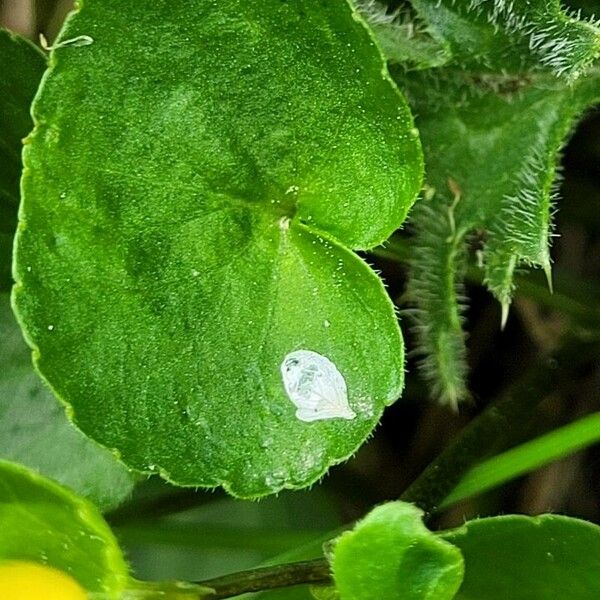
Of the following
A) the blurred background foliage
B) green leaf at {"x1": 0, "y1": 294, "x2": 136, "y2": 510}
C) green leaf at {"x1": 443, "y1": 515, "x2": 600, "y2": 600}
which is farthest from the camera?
the blurred background foliage

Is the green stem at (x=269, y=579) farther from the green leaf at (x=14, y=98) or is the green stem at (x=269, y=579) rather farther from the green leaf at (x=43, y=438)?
the green leaf at (x=14, y=98)

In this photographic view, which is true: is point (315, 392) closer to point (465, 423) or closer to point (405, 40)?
point (405, 40)

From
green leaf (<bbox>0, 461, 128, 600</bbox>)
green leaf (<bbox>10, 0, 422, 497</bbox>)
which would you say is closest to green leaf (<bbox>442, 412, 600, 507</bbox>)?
green leaf (<bbox>10, 0, 422, 497</bbox>)

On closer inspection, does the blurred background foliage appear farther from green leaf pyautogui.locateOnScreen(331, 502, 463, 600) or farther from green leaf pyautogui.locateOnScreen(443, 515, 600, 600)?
green leaf pyautogui.locateOnScreen(331, 502, 463, 600)

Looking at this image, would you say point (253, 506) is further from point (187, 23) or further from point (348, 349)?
point (187, 23)

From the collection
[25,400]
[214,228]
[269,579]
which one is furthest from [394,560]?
[25,400]

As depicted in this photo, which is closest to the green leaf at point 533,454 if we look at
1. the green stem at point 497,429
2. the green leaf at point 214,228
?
the green stem at point 497,429
